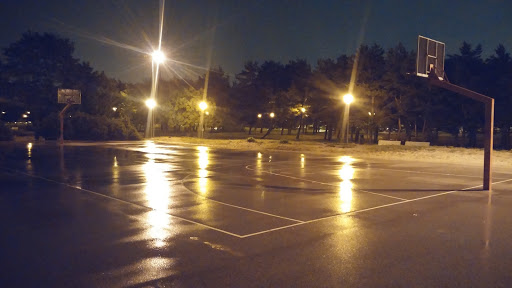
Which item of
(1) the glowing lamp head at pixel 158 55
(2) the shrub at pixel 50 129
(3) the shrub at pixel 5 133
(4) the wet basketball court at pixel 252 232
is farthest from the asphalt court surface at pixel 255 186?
(2) the shrub at pixel 50 129

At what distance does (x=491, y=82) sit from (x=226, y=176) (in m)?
45.7

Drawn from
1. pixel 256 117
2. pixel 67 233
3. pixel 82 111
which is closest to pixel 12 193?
pixel 67 233

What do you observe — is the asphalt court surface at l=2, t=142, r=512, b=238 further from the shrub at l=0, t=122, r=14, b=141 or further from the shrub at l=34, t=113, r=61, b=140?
the shrub at l=34, t=113, r=61, b=140

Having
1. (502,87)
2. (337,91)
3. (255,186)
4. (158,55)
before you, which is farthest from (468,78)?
(255,186)

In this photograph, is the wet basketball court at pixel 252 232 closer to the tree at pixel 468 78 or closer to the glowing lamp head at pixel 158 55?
the glowing lamp head at pixel 158 55

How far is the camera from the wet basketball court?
21.4ft

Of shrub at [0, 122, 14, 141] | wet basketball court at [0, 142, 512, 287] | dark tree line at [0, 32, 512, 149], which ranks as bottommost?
wet basketball court at [0, 142, 512, 287]

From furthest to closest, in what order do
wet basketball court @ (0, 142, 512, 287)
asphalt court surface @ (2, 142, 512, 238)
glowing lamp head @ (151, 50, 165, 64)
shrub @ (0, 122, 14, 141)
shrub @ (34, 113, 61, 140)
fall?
1. shrub @ (34, 113, 61, 140)
2. shrub @ (0, 122, 14, 141)
3. glowing lamp head @ (151, 50, 165, 64)
4. asphalt court surface @ (2, 142, 512, 238)
5. wet basketball court @ (0, 142, 512, 287)

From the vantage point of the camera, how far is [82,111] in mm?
56188

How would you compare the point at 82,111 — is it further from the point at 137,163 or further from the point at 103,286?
the point at 103,286

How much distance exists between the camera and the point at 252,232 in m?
9.10

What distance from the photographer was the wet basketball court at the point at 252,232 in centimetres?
652

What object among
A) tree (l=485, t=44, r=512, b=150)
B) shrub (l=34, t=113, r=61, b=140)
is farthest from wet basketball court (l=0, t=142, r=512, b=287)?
tree (l=485, t=44, r=512, b=150)

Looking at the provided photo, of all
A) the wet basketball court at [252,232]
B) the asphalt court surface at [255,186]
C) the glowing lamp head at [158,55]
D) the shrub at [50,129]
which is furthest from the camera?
the shrub at [50,129]
